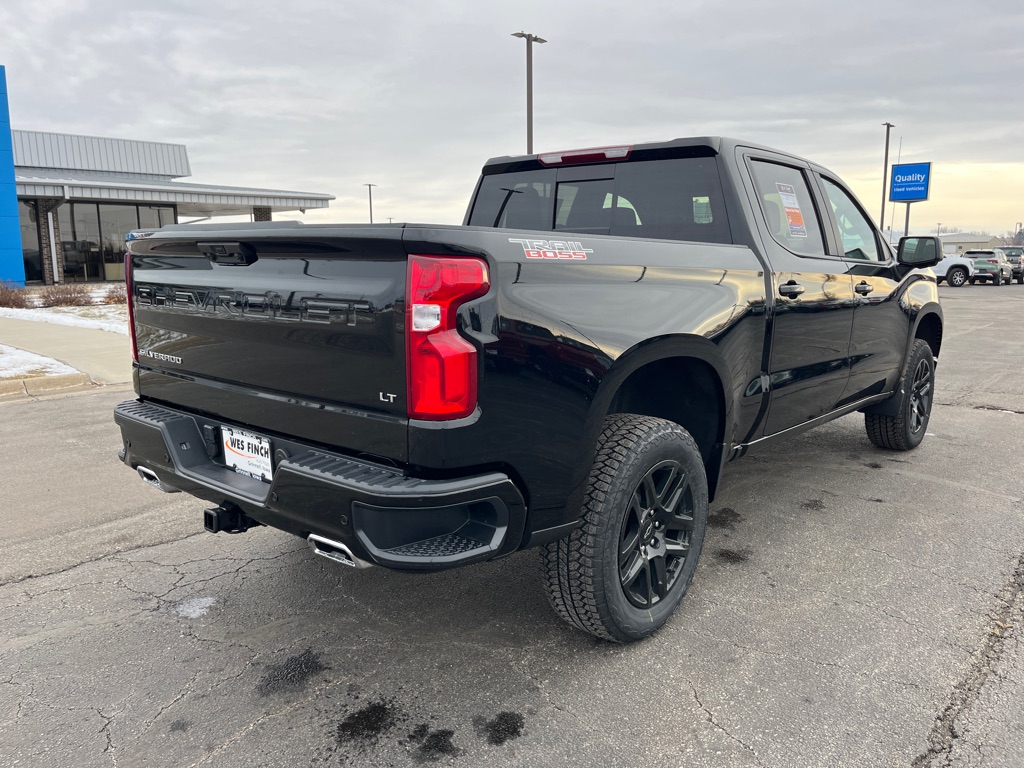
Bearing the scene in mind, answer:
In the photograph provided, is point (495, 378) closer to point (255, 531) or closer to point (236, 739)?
point (236, 739)

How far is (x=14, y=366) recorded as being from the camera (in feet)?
27.9

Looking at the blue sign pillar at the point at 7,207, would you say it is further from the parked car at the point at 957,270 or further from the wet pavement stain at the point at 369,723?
the parked car at the point at 957,270

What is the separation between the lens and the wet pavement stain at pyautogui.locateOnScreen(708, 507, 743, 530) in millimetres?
4148

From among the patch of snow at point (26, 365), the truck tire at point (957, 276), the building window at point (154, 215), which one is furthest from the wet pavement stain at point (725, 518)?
the truck tire at point (957, 276)

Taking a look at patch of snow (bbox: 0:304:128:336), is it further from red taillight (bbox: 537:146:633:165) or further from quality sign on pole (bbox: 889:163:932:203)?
quality sign on pole (bbox: 889:163:932:203)

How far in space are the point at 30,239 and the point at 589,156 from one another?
28614mm

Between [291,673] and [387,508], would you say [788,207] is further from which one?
[291,673]

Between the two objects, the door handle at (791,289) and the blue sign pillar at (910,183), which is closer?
the door handle at (791,289)

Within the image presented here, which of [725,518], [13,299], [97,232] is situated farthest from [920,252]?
[97,232]

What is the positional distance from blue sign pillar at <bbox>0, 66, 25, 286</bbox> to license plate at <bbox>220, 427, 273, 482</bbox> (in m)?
24.3

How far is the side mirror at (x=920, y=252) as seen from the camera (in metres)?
4.70

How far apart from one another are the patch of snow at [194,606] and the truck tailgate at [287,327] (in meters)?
0.90

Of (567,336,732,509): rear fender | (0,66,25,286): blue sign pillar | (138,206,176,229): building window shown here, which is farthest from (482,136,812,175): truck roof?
(138,206,176,229): building window

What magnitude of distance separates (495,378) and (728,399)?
4.64 ft
